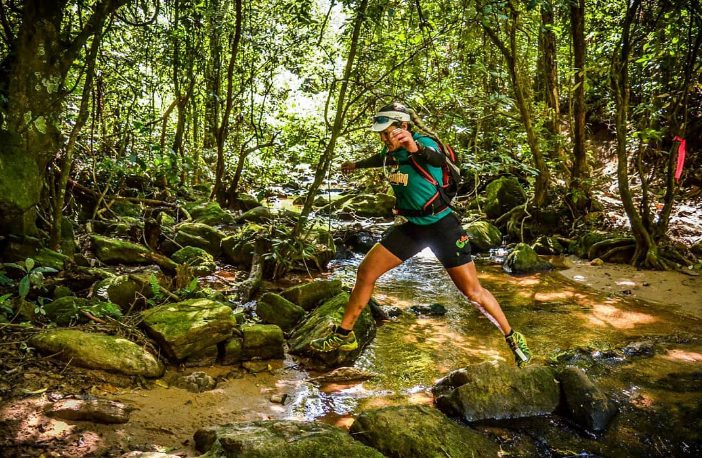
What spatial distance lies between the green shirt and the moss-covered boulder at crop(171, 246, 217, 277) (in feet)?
16.2

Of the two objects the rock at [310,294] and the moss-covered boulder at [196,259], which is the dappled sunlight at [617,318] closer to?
the rock at [310,294]

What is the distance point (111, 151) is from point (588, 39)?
13.2 m

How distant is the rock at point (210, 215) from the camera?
11891mm

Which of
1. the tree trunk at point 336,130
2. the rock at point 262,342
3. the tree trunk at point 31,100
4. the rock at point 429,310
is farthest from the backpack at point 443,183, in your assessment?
the tree trunk at point 31,100

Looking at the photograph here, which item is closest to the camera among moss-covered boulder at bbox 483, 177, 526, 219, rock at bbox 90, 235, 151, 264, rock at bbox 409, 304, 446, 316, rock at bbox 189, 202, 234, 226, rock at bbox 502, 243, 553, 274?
rock at bbox 409, 304, 446, 316

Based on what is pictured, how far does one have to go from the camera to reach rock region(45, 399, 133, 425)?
3211mm

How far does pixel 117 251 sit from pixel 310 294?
3.10 meters

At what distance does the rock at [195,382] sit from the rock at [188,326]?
32cm

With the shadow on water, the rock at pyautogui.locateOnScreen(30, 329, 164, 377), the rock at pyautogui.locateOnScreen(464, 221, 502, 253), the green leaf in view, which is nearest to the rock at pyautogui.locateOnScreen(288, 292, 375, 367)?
the shadow on water

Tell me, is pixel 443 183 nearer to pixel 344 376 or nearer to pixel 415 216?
pixel 415 216

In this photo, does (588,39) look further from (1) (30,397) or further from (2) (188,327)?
(1) (30,397)

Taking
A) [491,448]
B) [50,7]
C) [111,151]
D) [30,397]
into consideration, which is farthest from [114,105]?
[491,448]

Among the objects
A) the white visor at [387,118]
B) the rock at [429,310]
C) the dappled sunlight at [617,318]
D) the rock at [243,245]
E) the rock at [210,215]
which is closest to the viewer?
the white visor at [387,118]

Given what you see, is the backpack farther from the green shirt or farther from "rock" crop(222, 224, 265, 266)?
"rock" crop(222, 224, 265, 266)
